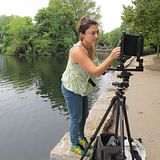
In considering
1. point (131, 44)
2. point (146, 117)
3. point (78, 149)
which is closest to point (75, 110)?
point (78, 149)

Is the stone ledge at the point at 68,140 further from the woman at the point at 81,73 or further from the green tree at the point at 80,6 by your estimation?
the green tree at the point at 80,6

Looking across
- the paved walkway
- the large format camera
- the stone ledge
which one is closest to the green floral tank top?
the large format camera

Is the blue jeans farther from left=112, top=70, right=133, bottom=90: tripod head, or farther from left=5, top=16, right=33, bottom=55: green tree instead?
left=5, top=16, right=33, bottom=55: green tree

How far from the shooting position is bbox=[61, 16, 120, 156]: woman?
160 centimetres

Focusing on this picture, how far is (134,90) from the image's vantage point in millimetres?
5781

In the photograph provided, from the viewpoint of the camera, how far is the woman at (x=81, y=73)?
1.60m

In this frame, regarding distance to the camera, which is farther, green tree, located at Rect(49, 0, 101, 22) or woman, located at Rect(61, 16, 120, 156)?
green tree, located at Rect(49, 0, 101, 22)

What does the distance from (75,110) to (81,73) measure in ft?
1.33

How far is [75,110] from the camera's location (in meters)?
1.89

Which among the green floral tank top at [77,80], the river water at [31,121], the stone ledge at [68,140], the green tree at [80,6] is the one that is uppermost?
the green tree at [80,6]

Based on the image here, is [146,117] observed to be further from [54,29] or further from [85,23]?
[54,29]

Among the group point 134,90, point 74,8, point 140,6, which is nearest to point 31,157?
point 134,90

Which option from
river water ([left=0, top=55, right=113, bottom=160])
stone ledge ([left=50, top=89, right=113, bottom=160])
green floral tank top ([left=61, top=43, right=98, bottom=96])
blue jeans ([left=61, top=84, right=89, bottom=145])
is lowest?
river water ([left=0, top=55, right=113, bottom=160])

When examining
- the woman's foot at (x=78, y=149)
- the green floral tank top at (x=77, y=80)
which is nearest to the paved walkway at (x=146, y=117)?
the woman's foot at (x=78, y=149)
